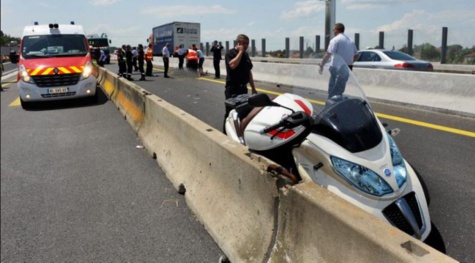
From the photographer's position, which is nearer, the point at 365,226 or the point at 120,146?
the point at 365,226

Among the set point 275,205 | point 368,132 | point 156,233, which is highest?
point 368,132

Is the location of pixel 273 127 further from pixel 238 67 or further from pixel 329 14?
pixel 329 14

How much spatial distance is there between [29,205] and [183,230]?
1927 millimetres

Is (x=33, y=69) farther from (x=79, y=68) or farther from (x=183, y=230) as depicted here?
(x=183, y=230)

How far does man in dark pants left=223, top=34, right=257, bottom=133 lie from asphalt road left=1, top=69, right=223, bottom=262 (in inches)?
64.8

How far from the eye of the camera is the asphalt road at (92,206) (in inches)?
138

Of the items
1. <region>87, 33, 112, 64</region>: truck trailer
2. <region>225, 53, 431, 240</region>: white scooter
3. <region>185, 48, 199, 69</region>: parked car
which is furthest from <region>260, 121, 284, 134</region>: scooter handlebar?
<region>87, 33, 112, 64</region>: truck trailer

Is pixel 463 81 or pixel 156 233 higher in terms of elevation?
pixel 463 81

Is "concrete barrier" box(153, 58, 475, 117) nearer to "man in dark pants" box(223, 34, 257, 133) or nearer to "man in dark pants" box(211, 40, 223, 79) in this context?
"man in dark pants" box(223, 34, 257, 133)

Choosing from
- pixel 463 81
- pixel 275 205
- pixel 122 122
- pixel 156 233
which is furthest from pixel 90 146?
pixel 463 81

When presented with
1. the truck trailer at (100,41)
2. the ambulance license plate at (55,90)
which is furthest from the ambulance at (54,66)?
the truck trailer at (100,41)

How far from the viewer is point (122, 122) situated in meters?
9.45

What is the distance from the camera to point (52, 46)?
514 inches

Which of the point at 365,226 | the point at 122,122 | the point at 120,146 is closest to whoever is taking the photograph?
the point at 365,226
